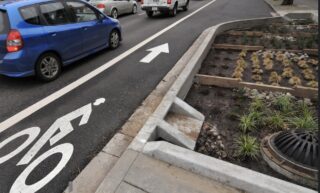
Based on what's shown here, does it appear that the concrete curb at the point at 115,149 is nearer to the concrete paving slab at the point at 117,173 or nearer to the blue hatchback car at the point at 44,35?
the concrete paving slab at the point at 117,173

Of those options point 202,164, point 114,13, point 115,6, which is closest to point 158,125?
point 202,164

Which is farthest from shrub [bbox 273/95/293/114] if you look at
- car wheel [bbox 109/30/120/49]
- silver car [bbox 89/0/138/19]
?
silver car [bbox 89/0/138/19]

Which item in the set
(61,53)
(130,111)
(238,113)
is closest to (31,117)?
(130,111)

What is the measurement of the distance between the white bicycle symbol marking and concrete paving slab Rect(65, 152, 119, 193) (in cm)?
36

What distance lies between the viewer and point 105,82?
19.9 ft

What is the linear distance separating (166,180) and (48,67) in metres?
4.32

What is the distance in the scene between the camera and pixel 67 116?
4.65 metres

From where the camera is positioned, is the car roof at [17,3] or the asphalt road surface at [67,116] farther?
the car roof at [17,3]

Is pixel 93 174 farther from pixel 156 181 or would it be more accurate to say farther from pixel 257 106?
pixel 257 106

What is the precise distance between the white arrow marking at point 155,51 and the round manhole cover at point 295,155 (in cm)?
449

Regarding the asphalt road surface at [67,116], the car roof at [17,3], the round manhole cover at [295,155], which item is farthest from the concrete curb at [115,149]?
the car roof at [17,3]

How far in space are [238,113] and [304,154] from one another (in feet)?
4.81

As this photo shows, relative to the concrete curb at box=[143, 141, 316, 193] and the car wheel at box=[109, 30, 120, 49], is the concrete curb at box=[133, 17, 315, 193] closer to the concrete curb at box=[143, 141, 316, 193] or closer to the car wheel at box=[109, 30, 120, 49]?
the concrete curb at box=[143, 141, 316, 193]

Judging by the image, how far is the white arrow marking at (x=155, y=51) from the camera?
7.61 metres
